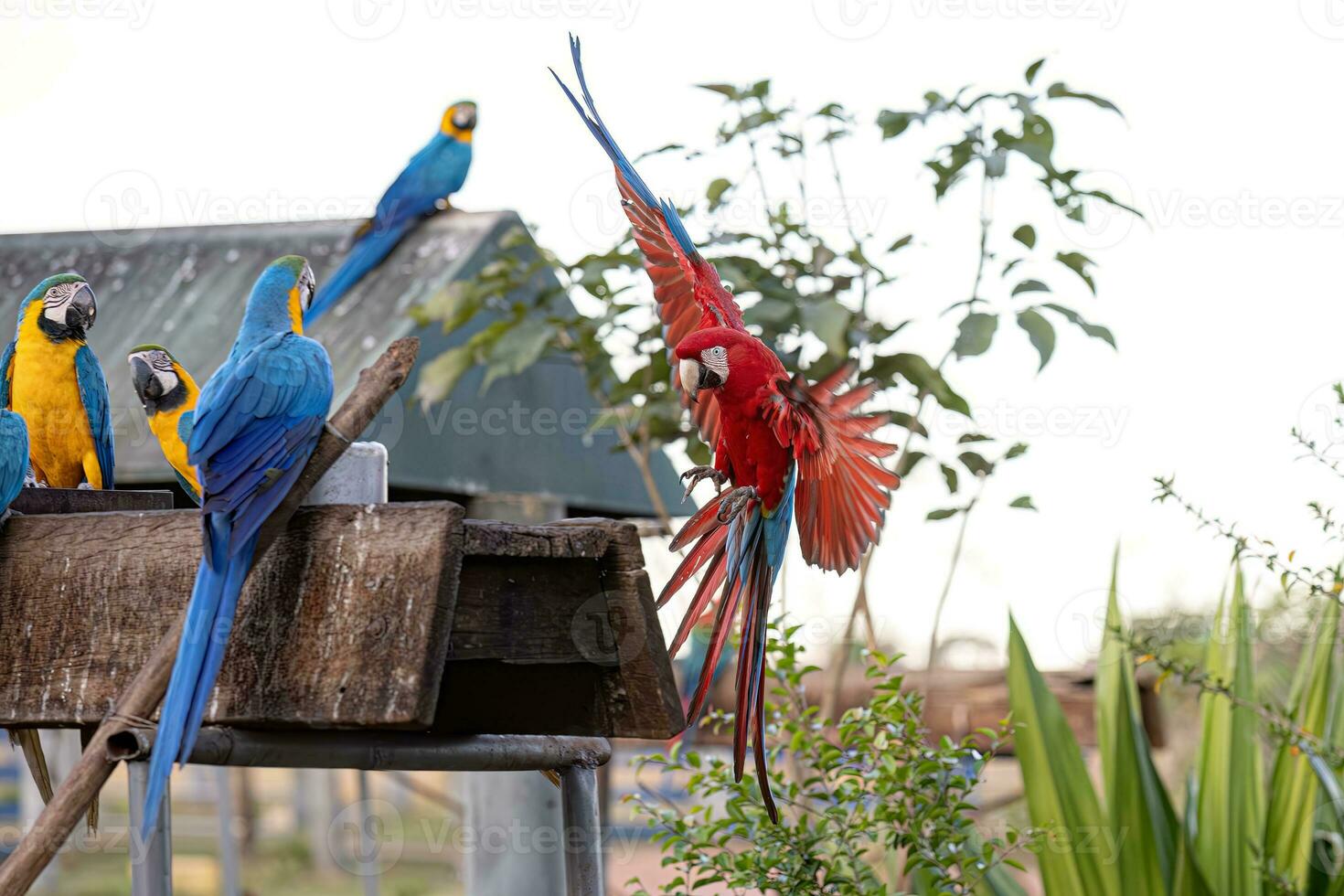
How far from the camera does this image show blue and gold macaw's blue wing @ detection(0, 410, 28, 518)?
37.7 inches

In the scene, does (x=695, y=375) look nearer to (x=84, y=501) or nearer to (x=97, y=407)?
(x=84, y=501)

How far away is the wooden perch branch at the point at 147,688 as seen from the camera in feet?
2.35

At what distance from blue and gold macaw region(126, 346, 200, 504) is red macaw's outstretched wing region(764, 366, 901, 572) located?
20.5 inches

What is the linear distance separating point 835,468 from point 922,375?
2.88 ft

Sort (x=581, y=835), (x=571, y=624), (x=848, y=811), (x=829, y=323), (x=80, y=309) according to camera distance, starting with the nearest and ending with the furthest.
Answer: (x=571, y=624), (x=581, y=835), (x=80, y=309), (x=848, y=811), (x=829, y=323)

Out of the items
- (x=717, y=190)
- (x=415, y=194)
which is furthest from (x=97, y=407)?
(x=415, y=194)

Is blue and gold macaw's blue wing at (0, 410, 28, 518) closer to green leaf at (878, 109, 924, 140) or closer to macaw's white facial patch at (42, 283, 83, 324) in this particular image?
macaw's white facial patch at (42, 283, 83, 324)

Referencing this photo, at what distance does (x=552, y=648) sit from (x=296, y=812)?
10875 millimetres

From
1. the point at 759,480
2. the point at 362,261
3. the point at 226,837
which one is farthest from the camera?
the point at 226,837

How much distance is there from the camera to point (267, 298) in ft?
3.35

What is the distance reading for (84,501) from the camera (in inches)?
41.1

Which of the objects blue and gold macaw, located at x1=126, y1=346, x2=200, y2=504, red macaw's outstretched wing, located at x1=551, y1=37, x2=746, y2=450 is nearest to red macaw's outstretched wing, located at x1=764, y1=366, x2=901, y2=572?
red macaw's outstretched wing, located at x1=551, y1=37, x2=746, y2=450

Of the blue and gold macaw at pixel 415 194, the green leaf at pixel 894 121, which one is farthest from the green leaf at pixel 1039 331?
the blue and gold macaw at pixel 415 194

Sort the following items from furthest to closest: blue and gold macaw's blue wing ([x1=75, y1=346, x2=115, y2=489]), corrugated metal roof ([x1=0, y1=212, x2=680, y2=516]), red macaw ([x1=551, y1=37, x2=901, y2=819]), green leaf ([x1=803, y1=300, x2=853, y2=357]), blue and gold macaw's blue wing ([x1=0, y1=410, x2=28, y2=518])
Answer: corrugated metal roof ([x1=0, y1=212, x2=680, y2=516]) → green leaf ([x1=803, y1=300, x2=853, y2=357]) → blue and gold macaw's blue wing ([x1=75, y1=346, x2=115, y2=489]) → red macaw ([x1=551, y1=37, x2=901, y2=819]) → blue and gold macaw's blue wing ([x1=0, y1=410, x2=28, y2=518])
